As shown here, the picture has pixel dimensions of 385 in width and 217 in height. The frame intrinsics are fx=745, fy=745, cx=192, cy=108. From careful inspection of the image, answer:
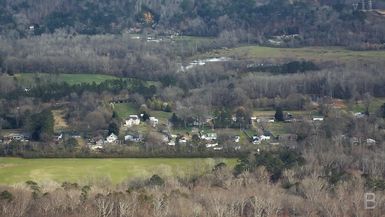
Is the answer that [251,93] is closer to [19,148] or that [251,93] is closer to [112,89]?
[112,89]

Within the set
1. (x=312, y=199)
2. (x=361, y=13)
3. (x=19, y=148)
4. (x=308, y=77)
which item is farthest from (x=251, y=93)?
(x=361, y=13)

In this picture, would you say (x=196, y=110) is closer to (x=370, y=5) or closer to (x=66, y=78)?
(x=66, y=78)

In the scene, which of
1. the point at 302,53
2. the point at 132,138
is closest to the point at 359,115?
the point at 132,138

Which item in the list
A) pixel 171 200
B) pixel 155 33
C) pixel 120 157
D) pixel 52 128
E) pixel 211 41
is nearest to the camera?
pixel 171 200

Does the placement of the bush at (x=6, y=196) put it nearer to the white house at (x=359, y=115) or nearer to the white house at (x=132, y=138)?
the white house at (x=132, y=138)

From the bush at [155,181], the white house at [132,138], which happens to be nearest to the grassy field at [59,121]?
the white house at [132,138]
